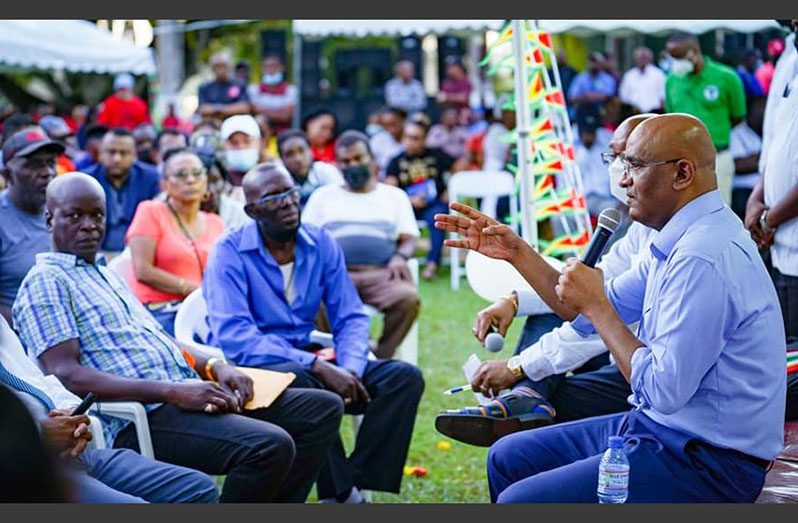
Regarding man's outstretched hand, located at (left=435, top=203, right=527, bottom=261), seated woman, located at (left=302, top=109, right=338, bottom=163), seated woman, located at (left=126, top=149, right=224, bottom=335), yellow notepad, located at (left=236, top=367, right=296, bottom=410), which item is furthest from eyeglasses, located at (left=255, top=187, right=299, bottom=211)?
seated woman, located at (left=302, top=109, right=338, bottom=163)

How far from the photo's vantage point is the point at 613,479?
296 centimetres

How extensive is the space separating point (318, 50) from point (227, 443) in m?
13.5

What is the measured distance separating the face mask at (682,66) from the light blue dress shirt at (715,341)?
7.91 metres

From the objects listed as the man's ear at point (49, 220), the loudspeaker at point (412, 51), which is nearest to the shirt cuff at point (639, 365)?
the man's ear at point (49, 220)

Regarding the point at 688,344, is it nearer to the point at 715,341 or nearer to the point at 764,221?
the point at 715,341

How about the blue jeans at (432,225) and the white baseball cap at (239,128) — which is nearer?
the white baseball cap at (239,128)

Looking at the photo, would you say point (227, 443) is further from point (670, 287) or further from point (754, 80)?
point (754, 80)

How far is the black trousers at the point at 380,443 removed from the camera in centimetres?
495

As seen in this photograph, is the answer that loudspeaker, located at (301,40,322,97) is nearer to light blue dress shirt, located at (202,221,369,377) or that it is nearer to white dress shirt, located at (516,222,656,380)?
light blue dress shirt, located at (202,221,369,377)

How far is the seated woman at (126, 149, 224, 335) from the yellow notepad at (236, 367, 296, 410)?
1.61 metres

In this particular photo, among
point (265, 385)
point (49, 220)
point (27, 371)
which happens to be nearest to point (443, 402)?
point (265, 385)

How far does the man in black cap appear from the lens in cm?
536

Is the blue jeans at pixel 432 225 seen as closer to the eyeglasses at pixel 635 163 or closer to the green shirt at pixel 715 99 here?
the green shirt at pixel 715 99

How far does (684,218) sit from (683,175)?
0.12 metres
